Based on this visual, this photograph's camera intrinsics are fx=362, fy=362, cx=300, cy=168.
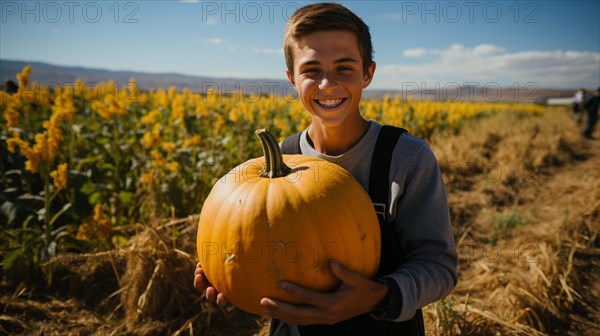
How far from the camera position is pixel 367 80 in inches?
69.3

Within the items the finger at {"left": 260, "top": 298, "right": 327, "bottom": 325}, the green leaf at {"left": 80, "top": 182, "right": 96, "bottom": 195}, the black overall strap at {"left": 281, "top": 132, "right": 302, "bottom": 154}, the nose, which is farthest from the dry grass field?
the nose

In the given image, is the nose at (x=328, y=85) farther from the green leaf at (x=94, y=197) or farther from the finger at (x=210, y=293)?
the green leaf at (x=94, y=197)

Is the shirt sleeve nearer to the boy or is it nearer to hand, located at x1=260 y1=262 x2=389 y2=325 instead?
the boy

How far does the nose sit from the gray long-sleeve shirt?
305 millimetres

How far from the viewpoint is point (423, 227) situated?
1455mm

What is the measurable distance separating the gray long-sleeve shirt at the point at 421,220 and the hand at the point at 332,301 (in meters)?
0.13

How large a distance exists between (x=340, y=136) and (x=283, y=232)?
64 centimetres

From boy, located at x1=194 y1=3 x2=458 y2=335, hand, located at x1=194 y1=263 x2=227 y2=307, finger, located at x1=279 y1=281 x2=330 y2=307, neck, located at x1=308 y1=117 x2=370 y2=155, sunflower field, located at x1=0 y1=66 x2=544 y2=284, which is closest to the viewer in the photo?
finger, located at x1=279 y1=281 x2=330 y2=307

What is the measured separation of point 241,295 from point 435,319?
164 cm

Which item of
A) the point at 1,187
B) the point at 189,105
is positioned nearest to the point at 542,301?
the point at 1,187

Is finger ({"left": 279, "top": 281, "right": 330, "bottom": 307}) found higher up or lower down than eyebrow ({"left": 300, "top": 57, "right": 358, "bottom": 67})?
lower down

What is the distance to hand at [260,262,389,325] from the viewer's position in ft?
3.96

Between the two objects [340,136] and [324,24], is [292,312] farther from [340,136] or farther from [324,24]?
[324,24]

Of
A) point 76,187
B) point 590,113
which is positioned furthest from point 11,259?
point 590,113
